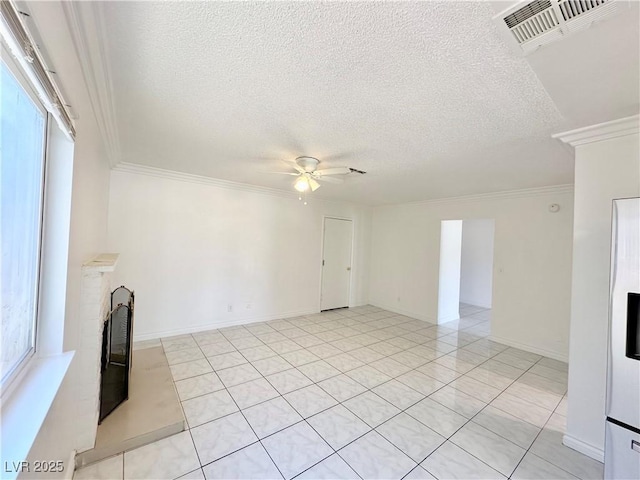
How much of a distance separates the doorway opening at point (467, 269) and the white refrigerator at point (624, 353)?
3378mm

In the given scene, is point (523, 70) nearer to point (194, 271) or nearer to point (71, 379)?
point (71, 379)

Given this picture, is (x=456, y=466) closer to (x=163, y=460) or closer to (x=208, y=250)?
(x=163, y=460)

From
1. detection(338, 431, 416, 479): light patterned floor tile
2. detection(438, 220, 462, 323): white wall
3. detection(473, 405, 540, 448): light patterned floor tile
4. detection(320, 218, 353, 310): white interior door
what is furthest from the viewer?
detection(320, 218, 353, 310): white interior door

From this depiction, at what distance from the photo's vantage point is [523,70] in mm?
1282

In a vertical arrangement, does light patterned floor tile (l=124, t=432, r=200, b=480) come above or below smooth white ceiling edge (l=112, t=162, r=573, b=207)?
below

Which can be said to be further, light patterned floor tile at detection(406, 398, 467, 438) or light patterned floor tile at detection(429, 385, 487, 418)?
light patterned floor tile at detection(429, 385, 487, 418)

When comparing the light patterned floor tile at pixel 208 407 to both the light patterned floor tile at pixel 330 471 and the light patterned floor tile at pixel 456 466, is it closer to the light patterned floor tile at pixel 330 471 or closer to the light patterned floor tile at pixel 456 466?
the light patterned floor tile at pixel 330 471

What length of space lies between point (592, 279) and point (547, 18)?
68.8 inches

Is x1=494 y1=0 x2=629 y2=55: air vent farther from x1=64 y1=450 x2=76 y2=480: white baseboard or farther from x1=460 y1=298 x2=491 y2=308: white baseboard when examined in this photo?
x1=460 y1=298 x2=491 y2=308: white baseboard

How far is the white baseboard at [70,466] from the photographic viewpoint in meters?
1.42

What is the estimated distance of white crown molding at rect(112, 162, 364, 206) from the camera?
3.34 m

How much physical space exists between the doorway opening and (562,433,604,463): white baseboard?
9.51 feet

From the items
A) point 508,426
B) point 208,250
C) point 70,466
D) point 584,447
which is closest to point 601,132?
point 584,447

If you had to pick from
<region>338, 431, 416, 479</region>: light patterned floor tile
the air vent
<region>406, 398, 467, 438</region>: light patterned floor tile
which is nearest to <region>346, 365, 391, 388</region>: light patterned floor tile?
<region>406, 398, 467, 438</region>: light patterned floor tile
